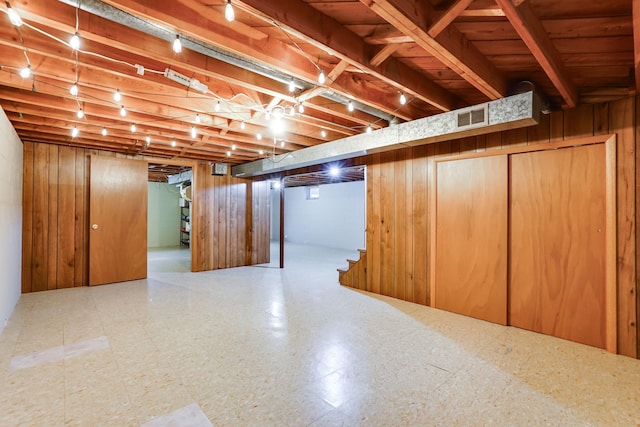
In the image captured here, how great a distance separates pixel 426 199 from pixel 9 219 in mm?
4616

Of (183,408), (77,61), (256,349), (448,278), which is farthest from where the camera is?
(448,278)

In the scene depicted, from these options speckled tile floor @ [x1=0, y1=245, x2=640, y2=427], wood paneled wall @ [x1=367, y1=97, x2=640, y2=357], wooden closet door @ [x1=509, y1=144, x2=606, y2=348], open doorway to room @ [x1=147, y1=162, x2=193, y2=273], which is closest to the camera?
speckled tile floor @ [x1=0, y1=245, x2=640, y2=427]

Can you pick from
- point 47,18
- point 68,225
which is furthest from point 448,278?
point 68,225

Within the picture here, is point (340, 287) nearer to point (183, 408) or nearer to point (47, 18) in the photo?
point (183, 408)

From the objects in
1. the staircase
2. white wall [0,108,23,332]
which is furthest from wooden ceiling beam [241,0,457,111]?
white wall [0,108,23,332]

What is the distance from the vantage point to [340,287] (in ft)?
15.2

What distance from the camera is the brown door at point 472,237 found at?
10.3 ft

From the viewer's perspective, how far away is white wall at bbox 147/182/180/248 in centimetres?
968

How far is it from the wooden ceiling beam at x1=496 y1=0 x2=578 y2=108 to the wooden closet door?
79 cm

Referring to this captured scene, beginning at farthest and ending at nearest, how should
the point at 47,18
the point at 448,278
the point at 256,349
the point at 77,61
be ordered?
1. the point at 448,278
2. the point at 256,349
3. the point at 77,61
4. the point at 47,18

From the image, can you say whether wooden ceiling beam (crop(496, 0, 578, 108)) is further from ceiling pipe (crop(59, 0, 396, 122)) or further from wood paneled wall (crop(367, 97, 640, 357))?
ceiling pipe (crop(59, 0, 396, 122))

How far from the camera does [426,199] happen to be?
145 inches

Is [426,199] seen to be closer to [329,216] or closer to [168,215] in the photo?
[329,216]

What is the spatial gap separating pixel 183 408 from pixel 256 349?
0.80 metres
